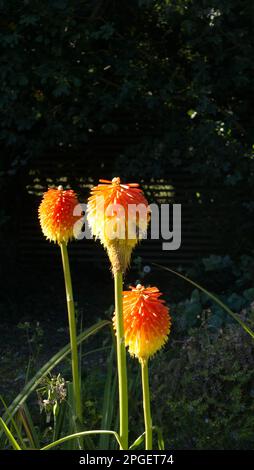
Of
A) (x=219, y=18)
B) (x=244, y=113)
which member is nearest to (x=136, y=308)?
(x=219, y=18)

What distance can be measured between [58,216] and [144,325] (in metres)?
0.71

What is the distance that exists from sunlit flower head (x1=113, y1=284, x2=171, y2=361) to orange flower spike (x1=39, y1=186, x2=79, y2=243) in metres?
0.59

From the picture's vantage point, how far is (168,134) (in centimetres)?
609

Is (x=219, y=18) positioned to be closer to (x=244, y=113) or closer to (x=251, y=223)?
(x=244, y=113)

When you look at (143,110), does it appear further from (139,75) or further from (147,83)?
(139,75)

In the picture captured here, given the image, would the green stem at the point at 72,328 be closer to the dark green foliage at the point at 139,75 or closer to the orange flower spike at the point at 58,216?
the orange flower spike at the point at 58,216

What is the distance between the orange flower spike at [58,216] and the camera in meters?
2.65

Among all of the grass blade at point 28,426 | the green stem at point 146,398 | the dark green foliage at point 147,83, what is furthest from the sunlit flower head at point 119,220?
the dark green foliage at point 147,83

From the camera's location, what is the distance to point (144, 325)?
2076 mm

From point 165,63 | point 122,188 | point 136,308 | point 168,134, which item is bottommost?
point 136,308

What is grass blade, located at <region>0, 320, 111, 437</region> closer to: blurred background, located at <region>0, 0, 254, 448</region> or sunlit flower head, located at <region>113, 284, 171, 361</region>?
sunlit flower head, located at <region>113, 284, 171, 361</region>

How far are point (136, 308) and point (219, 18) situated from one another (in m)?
3.73

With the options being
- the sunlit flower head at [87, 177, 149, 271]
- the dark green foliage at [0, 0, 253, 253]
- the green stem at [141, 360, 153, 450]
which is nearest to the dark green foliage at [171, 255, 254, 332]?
the dark green foliage at [0, 0, 253, 253]

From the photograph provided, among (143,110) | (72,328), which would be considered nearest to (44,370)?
(72,328)
